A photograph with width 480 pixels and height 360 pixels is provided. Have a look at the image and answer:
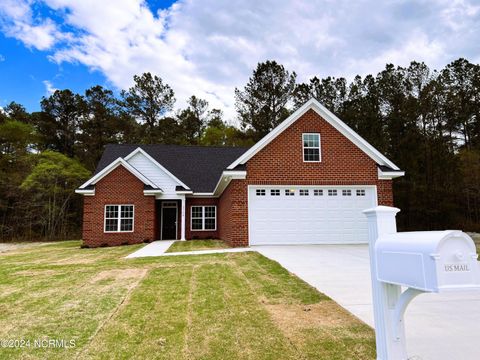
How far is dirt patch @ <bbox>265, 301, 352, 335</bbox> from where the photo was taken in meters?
4.07

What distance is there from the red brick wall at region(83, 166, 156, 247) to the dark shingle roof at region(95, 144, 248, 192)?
345 centimetres

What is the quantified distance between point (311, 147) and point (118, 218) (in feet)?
35.4

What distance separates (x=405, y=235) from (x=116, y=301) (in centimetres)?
461

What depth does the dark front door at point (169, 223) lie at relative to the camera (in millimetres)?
20266

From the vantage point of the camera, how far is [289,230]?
44.9 feet

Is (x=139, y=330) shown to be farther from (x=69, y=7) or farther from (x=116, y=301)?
(x=69, y=7)

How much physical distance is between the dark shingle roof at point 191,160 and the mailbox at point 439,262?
18.0 m

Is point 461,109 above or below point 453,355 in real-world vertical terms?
above

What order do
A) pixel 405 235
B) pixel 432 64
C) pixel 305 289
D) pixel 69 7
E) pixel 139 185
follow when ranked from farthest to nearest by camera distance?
1. pixel 432 64
2. pixel 139 185
3. pixel 69 7
4. pixel 305 289
5. pixel 405 235

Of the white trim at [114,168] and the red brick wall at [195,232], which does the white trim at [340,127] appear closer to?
the white trim at [114,168]

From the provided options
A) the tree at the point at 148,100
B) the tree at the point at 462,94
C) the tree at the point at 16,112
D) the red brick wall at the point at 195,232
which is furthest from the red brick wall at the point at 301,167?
the tree at the point at 16,112

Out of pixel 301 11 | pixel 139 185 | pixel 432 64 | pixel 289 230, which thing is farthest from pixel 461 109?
pixel 139 185

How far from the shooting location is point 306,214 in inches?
546

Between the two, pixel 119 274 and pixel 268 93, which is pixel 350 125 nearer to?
pixel 268 93
